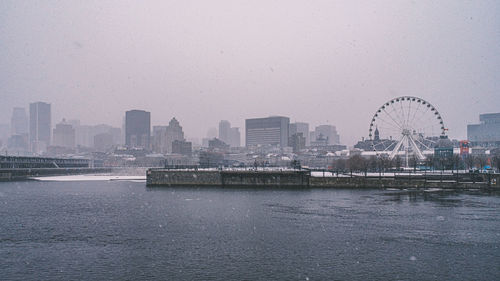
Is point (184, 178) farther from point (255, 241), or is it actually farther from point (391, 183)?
point (255, 241)

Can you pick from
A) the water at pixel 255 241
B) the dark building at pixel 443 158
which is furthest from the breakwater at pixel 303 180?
A: the dark building at pixel 443 158

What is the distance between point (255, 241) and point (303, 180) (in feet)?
252

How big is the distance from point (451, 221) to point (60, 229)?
50788 mm

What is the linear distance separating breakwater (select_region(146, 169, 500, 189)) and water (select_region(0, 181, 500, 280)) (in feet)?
115

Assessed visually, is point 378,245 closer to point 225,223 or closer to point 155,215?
point 225,223

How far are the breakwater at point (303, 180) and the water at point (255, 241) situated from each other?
115ft

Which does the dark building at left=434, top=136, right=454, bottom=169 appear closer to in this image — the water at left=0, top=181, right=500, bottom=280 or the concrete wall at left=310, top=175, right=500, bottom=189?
the concrete wall at left=310, top=175, right=500, bottom=189

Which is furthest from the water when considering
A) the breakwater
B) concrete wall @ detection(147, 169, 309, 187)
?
concrete wall @ detection(147, 169, 309, 187)

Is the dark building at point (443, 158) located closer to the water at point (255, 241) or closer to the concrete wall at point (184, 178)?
the concrete wall at point (184, 178)

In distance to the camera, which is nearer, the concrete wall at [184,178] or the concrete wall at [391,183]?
the concrete wall at [391,183]

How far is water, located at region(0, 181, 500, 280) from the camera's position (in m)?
36.9

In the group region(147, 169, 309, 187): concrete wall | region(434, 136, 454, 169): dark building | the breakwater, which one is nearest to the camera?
the breakwater

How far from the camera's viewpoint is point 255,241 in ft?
158

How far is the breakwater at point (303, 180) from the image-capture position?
112625 mm
